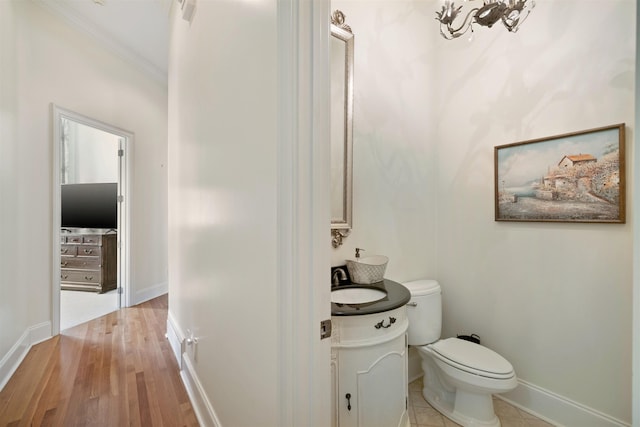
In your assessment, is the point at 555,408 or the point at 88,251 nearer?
the point at 555,408

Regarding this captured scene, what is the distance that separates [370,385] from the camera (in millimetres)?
1288

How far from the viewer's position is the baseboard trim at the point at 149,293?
358cm

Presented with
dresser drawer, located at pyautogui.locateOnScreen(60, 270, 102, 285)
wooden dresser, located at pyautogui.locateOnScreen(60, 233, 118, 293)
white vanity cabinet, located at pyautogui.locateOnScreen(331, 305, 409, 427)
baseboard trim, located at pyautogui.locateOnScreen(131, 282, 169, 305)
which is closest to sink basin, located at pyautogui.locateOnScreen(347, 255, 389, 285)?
white vanity cabinet, located at pyautogui.locateOnScreen(331, 305, 409, 427)

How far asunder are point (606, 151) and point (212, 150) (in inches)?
81.7

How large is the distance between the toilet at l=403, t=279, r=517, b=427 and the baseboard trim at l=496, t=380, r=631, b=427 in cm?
28

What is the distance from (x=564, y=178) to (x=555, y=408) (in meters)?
1.37

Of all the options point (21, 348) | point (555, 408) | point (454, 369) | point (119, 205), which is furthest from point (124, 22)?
point (555, 408)

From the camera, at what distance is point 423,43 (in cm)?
223

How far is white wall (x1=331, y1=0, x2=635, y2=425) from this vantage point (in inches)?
61.3

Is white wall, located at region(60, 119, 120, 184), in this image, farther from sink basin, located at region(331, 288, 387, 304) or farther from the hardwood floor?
sink basin, located at region(331, 288, 387, 304)

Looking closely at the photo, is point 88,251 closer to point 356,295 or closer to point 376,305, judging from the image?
point 356,295

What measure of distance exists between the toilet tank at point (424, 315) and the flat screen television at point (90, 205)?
4.28 meters

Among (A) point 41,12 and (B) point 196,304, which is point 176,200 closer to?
(B) point 196,304

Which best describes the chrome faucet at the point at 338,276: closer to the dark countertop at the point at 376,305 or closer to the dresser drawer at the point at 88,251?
the dark countertop at the point at 376,305
